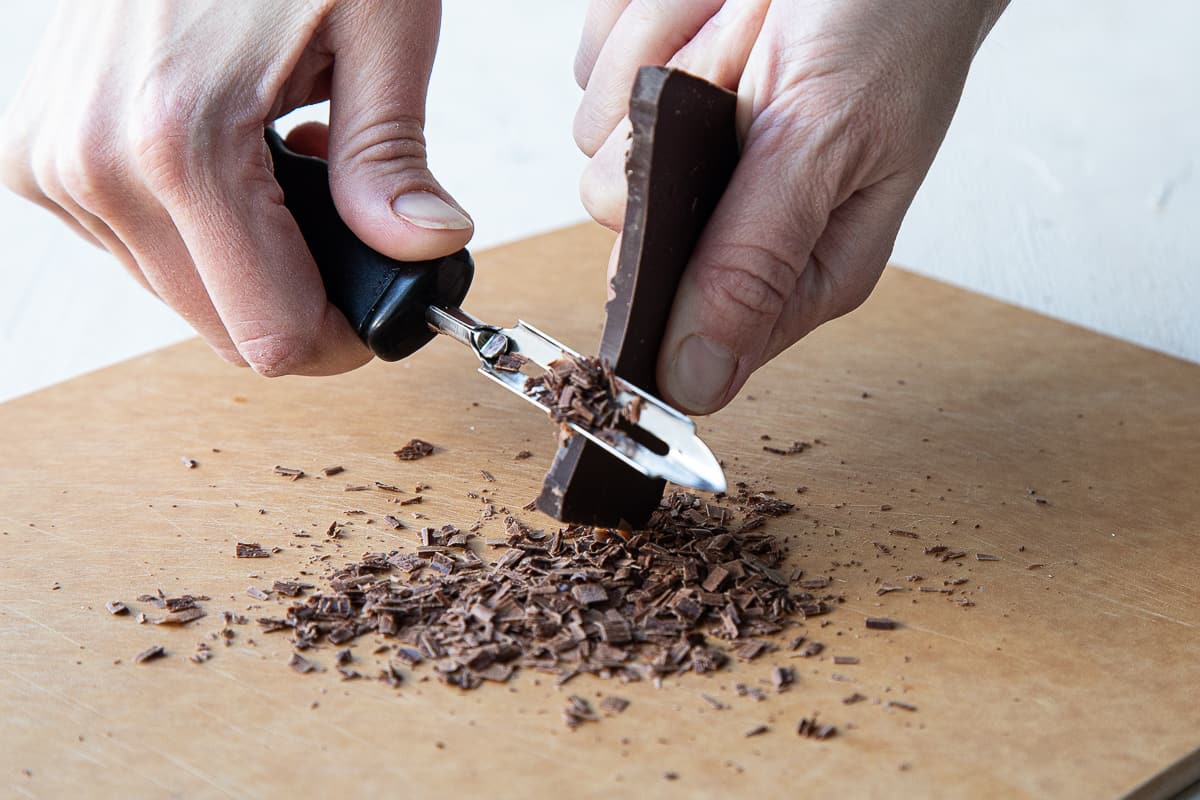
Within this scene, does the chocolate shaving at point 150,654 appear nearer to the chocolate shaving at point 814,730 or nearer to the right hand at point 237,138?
the right hand at point 237,138

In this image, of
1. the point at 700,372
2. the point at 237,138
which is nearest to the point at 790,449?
the point at 700,372

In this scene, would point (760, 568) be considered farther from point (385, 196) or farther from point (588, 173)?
point (385, 196)

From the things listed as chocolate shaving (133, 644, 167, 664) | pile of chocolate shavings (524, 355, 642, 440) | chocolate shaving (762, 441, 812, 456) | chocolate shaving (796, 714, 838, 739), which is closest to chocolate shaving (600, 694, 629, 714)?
chocolate shaving (796, 714, 838, 739)

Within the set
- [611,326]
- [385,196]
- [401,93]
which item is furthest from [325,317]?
[611,326]

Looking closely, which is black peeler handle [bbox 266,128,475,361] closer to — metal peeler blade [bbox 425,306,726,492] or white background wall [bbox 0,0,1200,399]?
metal peeler blade [bbox 425,306,726,492]

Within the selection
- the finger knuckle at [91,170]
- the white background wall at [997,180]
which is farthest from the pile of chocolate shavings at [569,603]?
the white background wall at [997,180]
